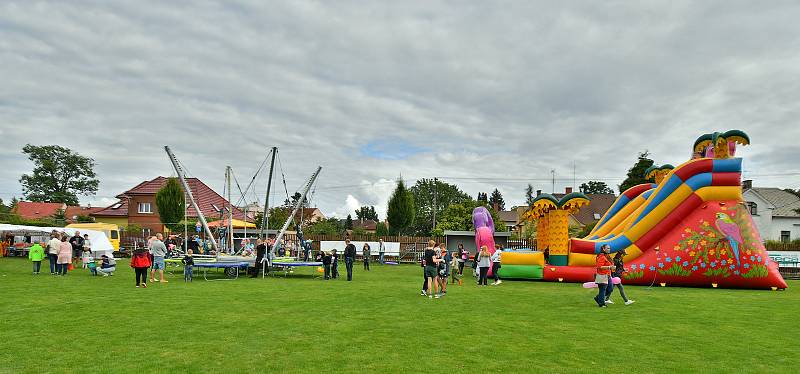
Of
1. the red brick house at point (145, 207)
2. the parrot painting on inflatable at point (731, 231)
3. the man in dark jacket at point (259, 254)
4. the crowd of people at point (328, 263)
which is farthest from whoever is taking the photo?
the red brick house at point (145, 207)

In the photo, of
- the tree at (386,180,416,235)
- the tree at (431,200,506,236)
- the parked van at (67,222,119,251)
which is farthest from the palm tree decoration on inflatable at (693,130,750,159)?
the parked van at (67,222,119,251)

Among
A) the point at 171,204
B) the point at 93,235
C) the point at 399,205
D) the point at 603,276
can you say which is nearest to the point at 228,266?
the point at 603,276

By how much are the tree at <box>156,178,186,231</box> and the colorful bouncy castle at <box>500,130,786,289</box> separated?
1350 inches

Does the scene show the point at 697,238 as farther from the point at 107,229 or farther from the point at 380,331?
the point at 107,229

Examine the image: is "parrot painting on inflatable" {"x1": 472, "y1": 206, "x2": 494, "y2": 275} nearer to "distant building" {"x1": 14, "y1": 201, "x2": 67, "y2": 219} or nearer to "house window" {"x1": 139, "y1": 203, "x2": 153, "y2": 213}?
"house window" {"x1": 139, "y1": 203, "x2": 153, "y2": 213}

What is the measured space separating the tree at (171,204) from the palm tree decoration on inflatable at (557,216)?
33030mm

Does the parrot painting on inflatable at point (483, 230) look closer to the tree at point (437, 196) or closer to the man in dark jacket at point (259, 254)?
the man in dark jacket at point (259, 254)

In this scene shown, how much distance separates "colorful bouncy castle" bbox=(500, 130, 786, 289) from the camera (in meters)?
18.3

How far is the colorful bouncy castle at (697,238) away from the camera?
18.3 meters

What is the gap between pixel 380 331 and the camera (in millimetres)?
9188

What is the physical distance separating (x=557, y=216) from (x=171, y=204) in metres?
34.3

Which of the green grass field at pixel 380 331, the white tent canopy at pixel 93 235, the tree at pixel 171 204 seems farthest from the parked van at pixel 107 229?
the green grass field at pixel 380 331

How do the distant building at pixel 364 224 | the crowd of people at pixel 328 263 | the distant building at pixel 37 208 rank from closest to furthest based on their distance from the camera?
the crowd of people at pixel 328 263, the distant building at pixel 37 208, the distant building at pixel 364 224

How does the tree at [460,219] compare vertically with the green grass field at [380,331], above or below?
above
